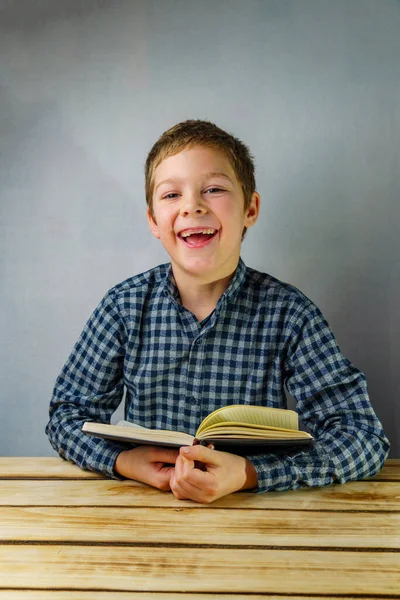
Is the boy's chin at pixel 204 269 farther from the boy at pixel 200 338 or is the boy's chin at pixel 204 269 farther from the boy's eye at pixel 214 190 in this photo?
the boy's eye at pixel 214 190

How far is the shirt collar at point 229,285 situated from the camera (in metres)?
1.70

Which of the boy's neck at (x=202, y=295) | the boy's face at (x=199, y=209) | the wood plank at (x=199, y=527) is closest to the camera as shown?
the wood plank at (x=199, y=527)

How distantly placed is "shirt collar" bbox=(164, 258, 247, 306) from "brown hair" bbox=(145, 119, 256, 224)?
Result: 0.18m

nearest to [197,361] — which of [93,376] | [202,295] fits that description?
[202,295]

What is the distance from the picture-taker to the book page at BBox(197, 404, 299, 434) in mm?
1327

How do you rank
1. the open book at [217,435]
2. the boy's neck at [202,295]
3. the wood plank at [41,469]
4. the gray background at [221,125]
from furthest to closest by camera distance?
the gray background at [221,125]
the boy's neck at [202,295]
the wood plank at [41,469]
the open book at [217,435]

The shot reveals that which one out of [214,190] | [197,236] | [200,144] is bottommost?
[197,236]

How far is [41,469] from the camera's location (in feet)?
5.08

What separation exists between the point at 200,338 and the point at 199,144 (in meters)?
0.51

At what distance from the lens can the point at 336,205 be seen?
2.00 m

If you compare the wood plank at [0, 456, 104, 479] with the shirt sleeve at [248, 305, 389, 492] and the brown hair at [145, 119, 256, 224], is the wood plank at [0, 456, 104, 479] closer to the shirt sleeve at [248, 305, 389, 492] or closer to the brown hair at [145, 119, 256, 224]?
the shirt sleeve at [248, 305, 389, 492]

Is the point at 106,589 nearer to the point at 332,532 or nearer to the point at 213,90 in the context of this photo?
the point at 332,532

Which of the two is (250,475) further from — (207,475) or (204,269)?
(204,269)

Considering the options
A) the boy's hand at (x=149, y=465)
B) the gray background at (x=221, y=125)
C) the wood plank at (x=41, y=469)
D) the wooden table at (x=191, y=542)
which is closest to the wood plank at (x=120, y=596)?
the wooden table at (x=191, y=542)
